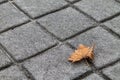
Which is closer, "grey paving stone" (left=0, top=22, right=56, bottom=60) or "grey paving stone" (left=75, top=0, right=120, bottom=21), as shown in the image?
"grey paving stone" (left=0, top=22, right=56, bottom=60)

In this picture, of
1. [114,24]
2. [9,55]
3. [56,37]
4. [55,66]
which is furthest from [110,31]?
[9,55]

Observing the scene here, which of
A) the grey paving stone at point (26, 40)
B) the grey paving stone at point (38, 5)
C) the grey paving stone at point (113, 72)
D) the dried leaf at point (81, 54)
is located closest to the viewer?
the grey paving stone at point (113, 72)

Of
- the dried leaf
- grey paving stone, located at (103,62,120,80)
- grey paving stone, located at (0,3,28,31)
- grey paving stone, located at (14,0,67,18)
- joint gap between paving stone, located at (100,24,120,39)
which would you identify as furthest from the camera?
grey paving stone, located at (14,0,67,18)

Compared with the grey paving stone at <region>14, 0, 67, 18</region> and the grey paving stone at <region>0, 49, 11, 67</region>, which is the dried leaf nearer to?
the grey paving stone at <region>0, 49, 11, 67</region>

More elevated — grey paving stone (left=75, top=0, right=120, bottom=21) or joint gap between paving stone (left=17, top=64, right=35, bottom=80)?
grey paving stone (left=75, top=0, right=120, bottom=21)

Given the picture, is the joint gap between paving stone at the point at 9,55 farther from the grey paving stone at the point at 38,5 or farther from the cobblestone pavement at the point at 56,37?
the grey paving stone at the point at 38,5

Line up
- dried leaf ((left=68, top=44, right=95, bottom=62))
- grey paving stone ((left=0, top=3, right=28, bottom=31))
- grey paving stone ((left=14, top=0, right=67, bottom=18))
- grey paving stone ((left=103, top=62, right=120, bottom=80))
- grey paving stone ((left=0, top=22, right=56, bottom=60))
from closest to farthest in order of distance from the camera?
1. grey paving stone ((left=103, top=62, right=120, bottom=80))
2. dried leaf ((left=68, top=44, right=95, bottom=62))
3. grey paving stone ((left=0, top=22, right=56, bottom=60))
4. grey paving stone ((left=0, top=3, right=28, bottom=31))
5. grey paving stone ((left=14, top=0, right=67, bottom=18))

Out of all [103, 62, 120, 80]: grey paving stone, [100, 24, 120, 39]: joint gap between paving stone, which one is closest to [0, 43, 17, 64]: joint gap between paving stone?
[103, 62, 120, 80]: grey paving stone

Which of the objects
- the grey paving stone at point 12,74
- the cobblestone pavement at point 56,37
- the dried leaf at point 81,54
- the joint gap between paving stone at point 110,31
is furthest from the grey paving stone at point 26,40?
the joint gap between paving stone at point 110,31
